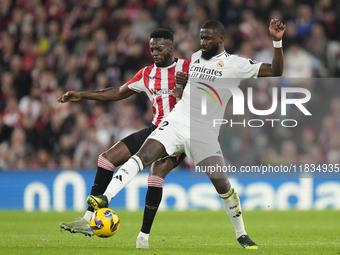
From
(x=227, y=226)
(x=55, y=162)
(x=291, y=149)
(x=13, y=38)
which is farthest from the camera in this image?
(x=13, y=38)

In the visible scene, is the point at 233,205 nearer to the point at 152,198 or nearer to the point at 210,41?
the point at 152,198

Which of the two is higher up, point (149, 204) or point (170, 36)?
point (170, 36)

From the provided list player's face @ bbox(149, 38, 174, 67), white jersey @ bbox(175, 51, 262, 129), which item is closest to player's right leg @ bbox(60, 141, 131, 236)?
A: white jersey @ bbox(175, 51, 262, 129)

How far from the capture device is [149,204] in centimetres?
635

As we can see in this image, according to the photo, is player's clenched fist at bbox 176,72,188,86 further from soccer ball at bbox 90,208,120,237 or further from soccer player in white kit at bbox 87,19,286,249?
soccer ball at bbox 90,208,120,237

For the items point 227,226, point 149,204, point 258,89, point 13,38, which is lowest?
point 227,226

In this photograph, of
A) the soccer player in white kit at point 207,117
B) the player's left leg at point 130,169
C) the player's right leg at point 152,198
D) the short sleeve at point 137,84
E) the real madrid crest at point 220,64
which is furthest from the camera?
the short sleeve at point 137,84

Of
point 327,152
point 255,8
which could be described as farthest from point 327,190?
point 255,8

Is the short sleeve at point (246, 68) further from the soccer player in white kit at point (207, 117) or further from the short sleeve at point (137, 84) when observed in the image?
the short sleeve at point (137, 84)

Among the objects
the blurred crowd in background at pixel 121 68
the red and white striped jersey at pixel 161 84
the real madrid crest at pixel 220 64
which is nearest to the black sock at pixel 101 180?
the red and white striped jersey at pixel 161 84

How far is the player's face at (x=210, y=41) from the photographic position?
6.34 meters

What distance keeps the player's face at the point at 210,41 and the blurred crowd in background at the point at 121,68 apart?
518 centimetres

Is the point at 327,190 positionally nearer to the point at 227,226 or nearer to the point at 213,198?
the point at 213,198

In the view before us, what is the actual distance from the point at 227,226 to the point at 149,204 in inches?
136
